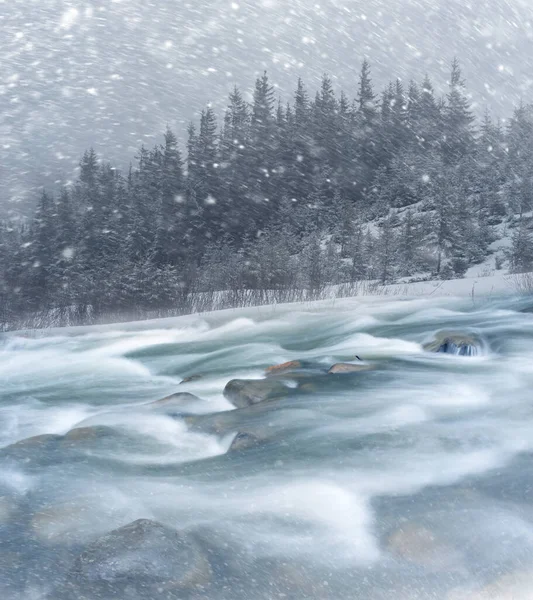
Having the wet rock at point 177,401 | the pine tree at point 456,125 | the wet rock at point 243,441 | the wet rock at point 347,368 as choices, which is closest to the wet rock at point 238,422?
the wet rock at point 243,441

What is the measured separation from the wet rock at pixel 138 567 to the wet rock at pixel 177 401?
2.58 m

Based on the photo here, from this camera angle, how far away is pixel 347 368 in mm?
6531

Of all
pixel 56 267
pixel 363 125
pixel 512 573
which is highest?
pixel 363 125

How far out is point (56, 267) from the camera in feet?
129

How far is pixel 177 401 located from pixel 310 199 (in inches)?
1628

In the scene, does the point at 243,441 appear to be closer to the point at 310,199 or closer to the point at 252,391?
the point at 252,391

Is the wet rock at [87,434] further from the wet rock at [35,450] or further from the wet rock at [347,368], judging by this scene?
the wet rock at [347,368]

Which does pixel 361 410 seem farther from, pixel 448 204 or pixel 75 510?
pixel 448 204

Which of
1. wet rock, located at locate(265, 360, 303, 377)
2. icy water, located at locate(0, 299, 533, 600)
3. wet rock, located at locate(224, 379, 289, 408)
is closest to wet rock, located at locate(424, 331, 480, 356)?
icy water, located at locate(0, 299, 533, 600)

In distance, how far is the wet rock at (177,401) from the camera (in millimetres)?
5684

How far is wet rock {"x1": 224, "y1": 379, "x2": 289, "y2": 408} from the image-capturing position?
5.59m

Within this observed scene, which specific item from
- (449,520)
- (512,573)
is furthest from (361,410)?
(512,573)

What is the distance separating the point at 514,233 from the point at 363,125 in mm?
24772

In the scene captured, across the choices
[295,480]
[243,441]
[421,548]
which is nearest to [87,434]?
[243,441]
